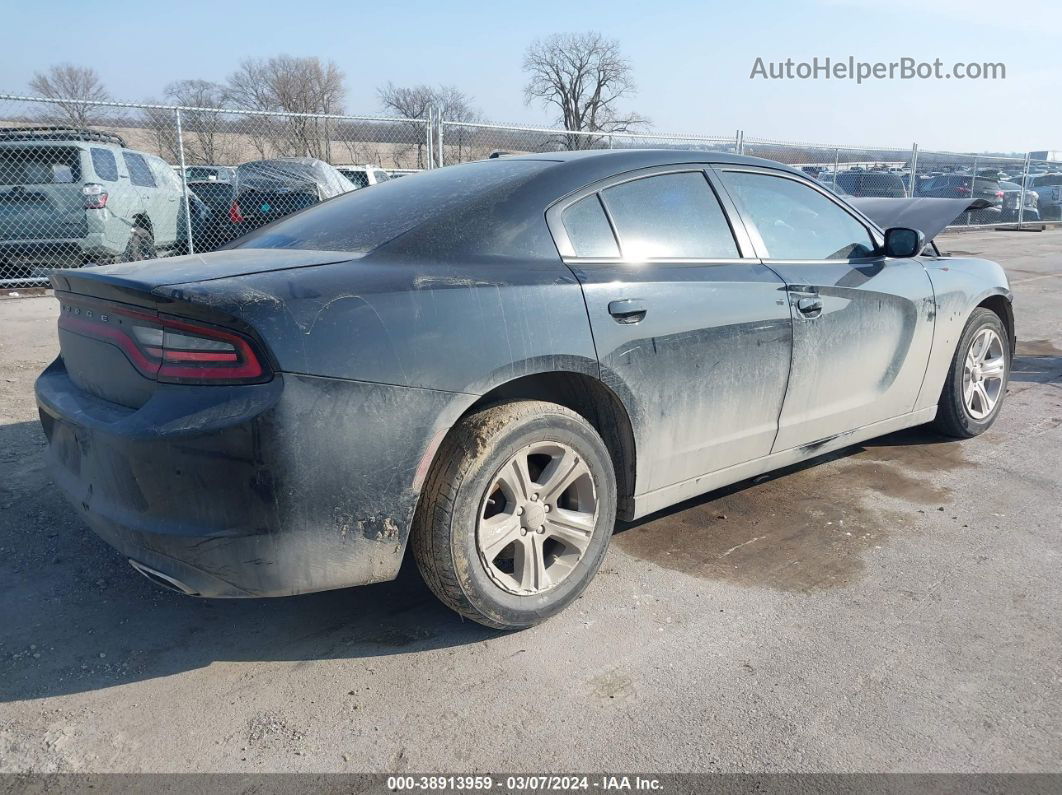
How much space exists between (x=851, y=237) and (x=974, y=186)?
21.2 metres

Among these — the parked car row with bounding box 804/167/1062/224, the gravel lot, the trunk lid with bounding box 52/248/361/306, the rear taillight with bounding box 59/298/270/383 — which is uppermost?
the parked car row with bounding box 804/167/1062/224

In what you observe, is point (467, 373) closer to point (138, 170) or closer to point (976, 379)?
point (976, 379)

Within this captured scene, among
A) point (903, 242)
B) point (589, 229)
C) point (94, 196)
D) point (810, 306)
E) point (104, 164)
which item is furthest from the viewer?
point (104, 164)

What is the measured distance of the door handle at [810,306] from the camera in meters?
3.61

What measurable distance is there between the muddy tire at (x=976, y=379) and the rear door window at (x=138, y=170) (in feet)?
30.6

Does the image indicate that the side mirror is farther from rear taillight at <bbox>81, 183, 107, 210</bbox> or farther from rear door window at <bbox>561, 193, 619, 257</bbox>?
rear taillight at <bbox>81, 183, 107, 210</bbox>

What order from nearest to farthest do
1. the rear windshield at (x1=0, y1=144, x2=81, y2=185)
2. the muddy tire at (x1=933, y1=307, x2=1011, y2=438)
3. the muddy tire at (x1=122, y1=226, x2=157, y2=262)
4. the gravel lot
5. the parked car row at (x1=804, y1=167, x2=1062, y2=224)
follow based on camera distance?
1. the gravel lot
2. the muddy tire at (x1=933, y1=307, x2=1011, y2=438)
3. the rear windshield at (x1=0, y1=144, x2=81, y2=185)
4. the muddy tire at (x1=122, y1=226, x2=157, y2=262)
5. the parked car row at (x1=804, y1=167, x2=1062, y2=224)

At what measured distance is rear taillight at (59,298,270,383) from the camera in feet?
7.57

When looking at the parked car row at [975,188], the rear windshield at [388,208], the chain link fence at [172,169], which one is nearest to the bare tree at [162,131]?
the chain link fence at [172,169]

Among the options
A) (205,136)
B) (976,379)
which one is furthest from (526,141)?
(976,379)

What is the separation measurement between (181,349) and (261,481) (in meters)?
0.44

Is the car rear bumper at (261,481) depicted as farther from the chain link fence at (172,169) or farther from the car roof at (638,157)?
the chain link fence at (172,169)

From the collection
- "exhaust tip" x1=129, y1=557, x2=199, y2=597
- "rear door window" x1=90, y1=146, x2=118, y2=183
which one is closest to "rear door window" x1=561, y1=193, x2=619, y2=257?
"exhaust tip" x1=129, y1=557, x2=199, y2=597

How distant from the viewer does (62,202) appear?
9.27 metres
